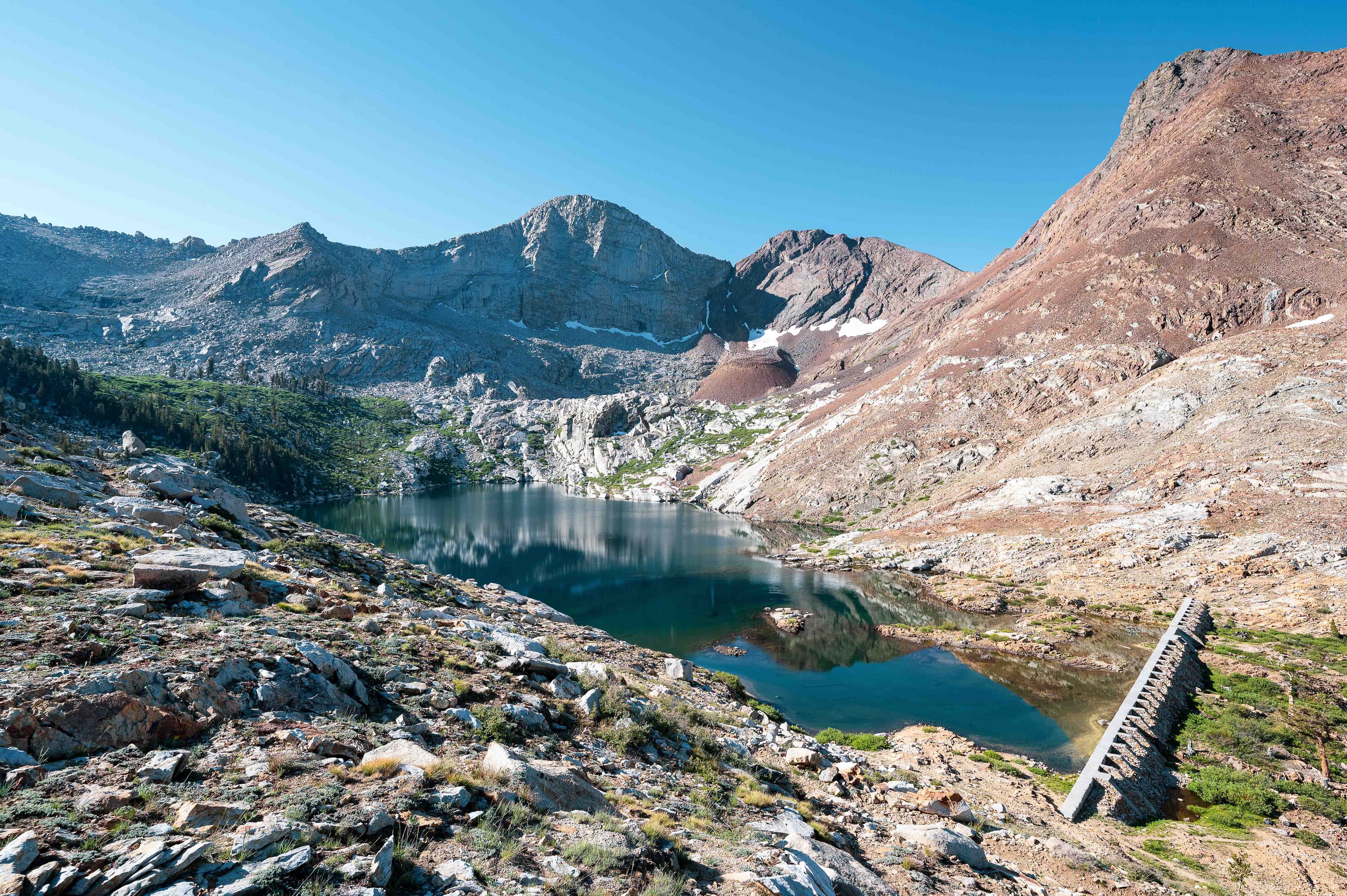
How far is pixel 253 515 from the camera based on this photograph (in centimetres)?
2478

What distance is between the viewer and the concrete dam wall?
1683 cm

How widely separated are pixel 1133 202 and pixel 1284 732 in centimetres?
10975

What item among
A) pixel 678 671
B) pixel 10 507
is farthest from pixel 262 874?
pixel 678 671

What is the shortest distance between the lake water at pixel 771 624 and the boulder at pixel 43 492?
93.0 ft

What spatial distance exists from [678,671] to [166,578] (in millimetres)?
17069

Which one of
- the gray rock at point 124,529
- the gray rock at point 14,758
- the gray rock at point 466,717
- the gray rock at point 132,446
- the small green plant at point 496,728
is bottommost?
the small green plant at point 496,728

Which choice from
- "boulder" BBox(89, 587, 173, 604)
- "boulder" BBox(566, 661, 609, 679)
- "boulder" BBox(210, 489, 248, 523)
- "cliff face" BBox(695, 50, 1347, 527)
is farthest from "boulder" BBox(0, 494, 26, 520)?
"cliff face" BBox(695, 50, 1347, 527)

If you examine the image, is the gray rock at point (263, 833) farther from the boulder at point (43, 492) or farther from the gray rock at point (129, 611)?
the boulder at point (43, 492)

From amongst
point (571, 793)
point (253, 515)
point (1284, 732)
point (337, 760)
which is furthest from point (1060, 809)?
point (253, 515)

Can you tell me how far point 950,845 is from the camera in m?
11.1

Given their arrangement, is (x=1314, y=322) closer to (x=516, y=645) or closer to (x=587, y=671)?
(x=587, y=671)

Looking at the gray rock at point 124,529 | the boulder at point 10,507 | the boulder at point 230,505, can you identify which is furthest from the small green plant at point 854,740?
the boulder at point 10,507

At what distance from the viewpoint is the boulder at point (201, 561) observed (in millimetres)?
11711

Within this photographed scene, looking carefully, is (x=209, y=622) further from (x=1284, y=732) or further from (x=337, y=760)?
(x=1284, y=732)
